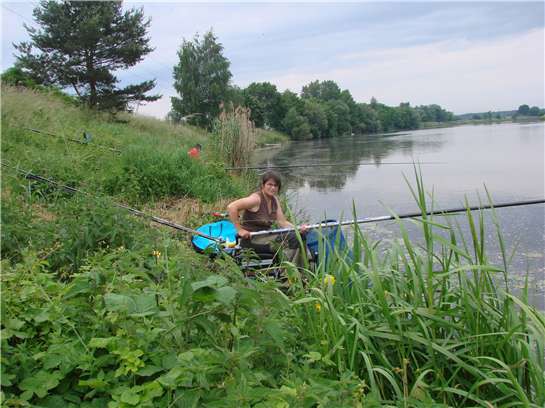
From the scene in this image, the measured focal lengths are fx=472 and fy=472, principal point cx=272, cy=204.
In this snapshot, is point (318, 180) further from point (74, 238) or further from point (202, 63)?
point (202, 63)

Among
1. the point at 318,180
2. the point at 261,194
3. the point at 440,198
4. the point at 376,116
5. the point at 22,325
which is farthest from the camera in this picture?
the point at 376,116

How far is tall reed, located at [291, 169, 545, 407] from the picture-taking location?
171 cm

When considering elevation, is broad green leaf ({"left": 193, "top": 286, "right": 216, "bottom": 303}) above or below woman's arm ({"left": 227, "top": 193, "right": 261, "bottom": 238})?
above

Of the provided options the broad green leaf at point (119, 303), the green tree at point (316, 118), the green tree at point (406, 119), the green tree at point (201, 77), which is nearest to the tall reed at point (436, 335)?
the broad green leaf at point (119, 303)

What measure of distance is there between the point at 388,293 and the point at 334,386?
2.49ft

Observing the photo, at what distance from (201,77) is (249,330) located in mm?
32846

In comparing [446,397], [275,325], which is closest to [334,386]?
[275,325]

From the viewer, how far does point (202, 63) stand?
108ft

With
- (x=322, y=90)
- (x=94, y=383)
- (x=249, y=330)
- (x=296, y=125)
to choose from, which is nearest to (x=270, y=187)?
(x=249, y=330)

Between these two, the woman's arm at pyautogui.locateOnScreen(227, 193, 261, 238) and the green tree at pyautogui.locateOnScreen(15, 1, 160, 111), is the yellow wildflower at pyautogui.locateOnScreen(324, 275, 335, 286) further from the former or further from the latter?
the green tree at pyautogui.locateOnScreen(15, 1, 160, 111)

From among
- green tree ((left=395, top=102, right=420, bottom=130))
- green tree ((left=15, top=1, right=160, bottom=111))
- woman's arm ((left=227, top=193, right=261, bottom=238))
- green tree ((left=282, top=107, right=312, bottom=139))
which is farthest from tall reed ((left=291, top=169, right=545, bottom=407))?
green tree ((left=395, top=102, right=420, bottom=130))

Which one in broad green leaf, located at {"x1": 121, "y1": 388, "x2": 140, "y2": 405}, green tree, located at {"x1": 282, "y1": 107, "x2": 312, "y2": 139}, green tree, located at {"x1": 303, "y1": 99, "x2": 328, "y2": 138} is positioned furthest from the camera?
green tree, located at {"x1": 303, "y1": 99, "x2": 328, "y2": 138}

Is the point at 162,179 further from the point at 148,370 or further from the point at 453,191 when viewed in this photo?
the point at 453,191

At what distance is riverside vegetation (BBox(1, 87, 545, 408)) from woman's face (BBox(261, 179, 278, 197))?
48.4 inches
